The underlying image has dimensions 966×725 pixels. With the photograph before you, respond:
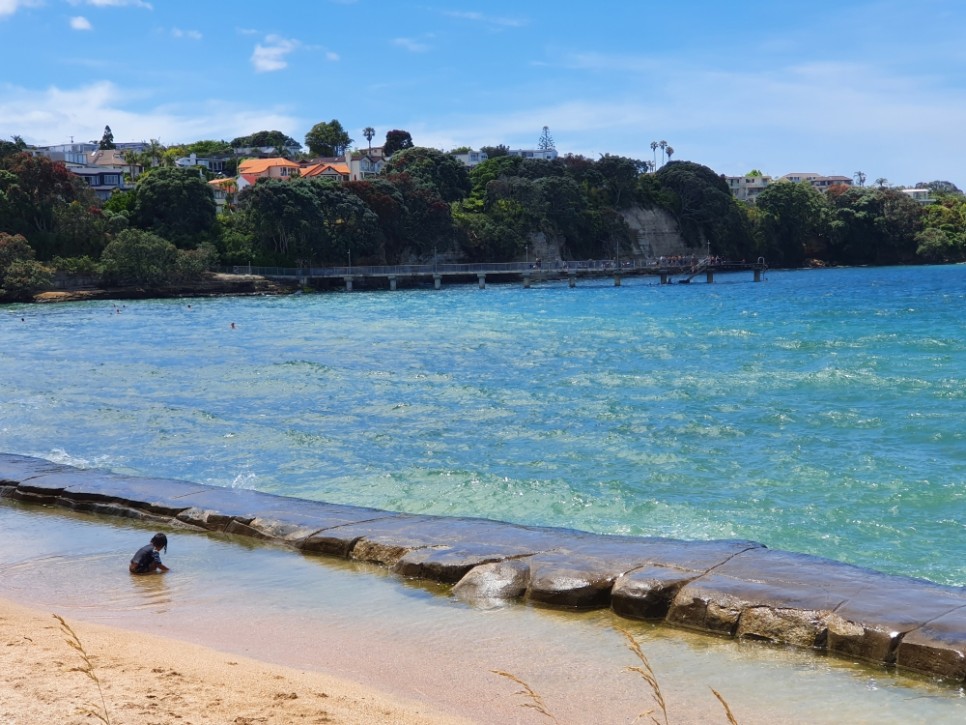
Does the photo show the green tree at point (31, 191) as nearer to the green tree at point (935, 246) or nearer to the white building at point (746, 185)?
the green tree at point (935, 246)

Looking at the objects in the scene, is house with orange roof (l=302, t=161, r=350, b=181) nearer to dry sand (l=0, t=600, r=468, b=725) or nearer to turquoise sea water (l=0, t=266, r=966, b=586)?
turquoise sea water (l=0, t=266, r=966, b=586)

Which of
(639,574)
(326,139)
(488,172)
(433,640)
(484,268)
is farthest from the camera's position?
(326,139)

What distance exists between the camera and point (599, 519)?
1259 centimetres

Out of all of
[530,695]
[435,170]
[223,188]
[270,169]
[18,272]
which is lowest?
[530,695]

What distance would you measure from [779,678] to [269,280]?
270ft

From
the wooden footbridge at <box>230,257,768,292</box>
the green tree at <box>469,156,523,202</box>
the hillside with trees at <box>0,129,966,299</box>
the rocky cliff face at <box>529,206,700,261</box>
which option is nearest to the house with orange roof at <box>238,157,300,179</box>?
the hillside with trees at <box>0,129,966,299</box>

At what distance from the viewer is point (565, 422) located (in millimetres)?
19781

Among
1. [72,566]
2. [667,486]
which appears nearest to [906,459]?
[667,486]

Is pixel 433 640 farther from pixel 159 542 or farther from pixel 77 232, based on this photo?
pixel 77 232

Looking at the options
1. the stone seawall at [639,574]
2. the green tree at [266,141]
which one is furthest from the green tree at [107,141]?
the stone seawall at [639,574]

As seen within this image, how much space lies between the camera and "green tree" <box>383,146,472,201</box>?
112188 mm

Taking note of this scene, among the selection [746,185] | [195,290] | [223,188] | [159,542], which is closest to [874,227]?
[746,185]

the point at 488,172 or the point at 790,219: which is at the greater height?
the point at 488,172

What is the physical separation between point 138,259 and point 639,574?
257ft
